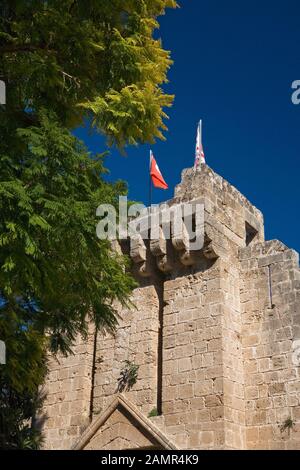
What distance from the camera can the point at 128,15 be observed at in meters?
8.19

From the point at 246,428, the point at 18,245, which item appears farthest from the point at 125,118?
the point at 246,428

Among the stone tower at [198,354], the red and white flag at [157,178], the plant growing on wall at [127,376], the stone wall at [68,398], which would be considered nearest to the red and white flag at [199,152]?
the red and white flag at [157,178]

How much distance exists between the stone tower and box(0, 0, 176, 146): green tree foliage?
3.36m

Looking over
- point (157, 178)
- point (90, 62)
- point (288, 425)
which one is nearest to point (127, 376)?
point (288, 425)

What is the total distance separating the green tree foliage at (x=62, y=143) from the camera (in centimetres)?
618

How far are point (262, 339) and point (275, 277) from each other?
112 centimetres

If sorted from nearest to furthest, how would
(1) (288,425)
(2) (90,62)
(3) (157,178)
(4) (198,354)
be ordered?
(2) (90,62)
(1) (288,425)
(4) (198,354)
(3) (157,178)

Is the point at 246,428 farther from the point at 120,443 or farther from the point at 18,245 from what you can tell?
the point at 18,245

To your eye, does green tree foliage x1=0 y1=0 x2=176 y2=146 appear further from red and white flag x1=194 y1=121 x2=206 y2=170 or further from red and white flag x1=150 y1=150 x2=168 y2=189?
red and white flag x1=194 y1=121 x2=206 y2=170

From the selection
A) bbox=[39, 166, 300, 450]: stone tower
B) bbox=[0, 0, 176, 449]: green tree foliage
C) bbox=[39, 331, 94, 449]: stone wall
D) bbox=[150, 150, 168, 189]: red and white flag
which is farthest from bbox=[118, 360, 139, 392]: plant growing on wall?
bbox=[150, 150, 168, 189]: red and white flag

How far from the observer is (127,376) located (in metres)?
10.7

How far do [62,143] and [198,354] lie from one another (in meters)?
5.00

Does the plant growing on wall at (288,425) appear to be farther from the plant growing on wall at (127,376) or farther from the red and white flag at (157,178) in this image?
the red and white flag at (157,178)

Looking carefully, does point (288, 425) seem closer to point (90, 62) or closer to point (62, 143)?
point (62, 143)
